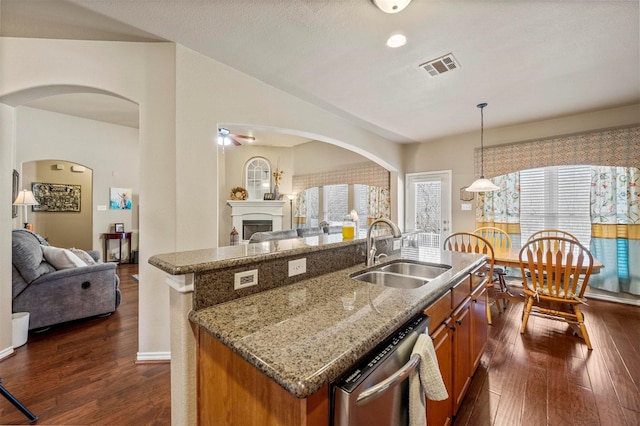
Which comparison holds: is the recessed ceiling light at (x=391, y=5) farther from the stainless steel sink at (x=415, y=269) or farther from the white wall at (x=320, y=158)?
the white wall at (x=320, y=158)

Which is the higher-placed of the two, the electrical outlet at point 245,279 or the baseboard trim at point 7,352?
the electrical outlet at point 245,279

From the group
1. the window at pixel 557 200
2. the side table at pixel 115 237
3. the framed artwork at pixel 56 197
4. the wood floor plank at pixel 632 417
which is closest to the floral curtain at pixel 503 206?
the window at pixel 557 200

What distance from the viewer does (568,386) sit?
6.23 ft

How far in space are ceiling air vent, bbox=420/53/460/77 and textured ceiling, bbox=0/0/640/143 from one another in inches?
2.4

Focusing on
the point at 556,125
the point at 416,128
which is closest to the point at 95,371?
the point at 416,128

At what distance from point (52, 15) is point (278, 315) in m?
2.74

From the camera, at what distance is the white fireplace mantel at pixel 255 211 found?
641 centimetres

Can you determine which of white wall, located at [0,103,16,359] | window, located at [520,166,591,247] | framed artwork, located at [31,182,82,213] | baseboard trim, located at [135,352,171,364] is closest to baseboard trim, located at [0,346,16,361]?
white wall, located at [0,103,16,359]

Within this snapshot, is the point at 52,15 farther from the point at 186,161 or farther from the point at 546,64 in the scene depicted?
the point at 546,64

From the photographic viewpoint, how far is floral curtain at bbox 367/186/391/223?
5586 millimetres

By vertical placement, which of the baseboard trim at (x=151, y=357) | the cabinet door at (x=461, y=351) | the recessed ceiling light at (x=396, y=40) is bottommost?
the baseboard trim at (x=151, y=357)

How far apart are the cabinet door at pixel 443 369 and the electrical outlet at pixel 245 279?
883 millimetres

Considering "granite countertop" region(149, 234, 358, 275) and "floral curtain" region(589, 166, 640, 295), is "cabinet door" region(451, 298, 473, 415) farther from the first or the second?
"floral curtain" region(589, 166, 640, 295)

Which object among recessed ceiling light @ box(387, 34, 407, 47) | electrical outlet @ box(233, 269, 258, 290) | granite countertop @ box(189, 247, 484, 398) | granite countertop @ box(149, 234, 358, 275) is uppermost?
recessed ceiling light @ box(387, 34, 407, 47)
